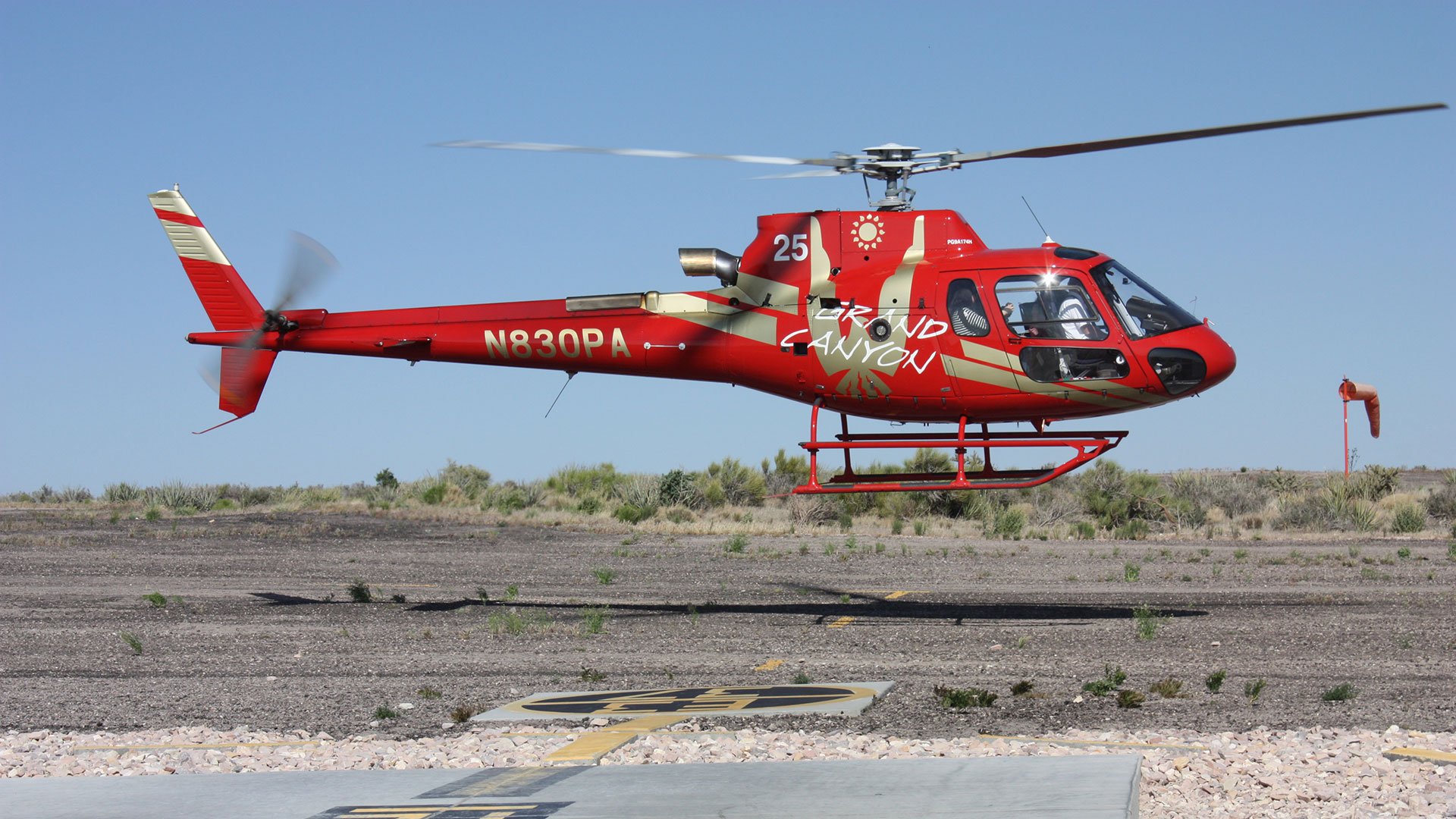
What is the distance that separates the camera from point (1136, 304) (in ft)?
45.2

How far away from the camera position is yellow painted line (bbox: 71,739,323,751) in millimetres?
7883

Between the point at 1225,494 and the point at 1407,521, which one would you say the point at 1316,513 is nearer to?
the point at 1407,521

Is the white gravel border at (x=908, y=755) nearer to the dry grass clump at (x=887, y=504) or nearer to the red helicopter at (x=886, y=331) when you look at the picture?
the red helicopter at (x=886, y=331)

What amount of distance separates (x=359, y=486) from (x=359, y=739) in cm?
4312

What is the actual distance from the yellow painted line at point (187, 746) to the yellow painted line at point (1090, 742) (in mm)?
4323

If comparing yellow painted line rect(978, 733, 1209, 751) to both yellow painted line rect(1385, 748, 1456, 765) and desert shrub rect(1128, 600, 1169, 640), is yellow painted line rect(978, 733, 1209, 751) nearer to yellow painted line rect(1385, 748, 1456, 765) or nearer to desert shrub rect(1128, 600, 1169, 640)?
yellow painted line rect(1385, 748, 1456, 765)

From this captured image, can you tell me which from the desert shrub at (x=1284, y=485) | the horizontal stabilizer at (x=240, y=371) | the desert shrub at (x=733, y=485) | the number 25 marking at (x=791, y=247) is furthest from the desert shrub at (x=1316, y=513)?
the horizontal stabilizer at (x=240, y=371)

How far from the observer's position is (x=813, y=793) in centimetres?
536

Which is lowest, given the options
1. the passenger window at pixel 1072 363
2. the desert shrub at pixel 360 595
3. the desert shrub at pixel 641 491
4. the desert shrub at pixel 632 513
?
the desert shrub at pixel 360 595

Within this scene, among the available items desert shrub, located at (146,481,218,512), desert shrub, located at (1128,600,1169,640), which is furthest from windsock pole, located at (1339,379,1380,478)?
desert shrub, located at (146,481,218,512)

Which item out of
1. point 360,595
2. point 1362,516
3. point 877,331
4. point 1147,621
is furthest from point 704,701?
point 1362,516

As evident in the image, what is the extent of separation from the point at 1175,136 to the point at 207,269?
12.4m

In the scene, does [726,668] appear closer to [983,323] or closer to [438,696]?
[438,696]

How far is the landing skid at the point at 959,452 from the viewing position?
1407 cm
